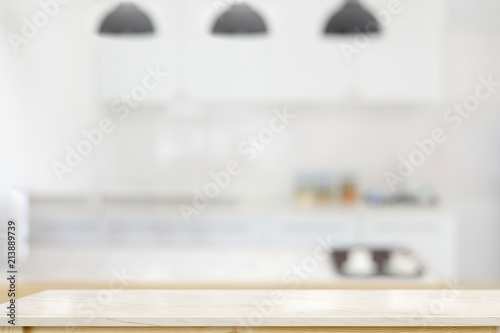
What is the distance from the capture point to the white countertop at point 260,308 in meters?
1.20

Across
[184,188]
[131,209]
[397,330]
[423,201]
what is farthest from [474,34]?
[397,330]

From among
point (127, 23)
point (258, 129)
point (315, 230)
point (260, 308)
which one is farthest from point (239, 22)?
point (258, 129)

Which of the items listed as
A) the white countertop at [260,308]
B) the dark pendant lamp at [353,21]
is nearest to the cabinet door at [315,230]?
the dark pendant lamp at [353,21]

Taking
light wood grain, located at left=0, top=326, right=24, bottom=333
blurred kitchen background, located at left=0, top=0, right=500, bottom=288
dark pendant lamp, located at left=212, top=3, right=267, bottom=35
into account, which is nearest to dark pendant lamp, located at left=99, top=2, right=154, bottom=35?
dark pendant lamp, located at left=212, top=3, right=267, bottom=35

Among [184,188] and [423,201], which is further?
[184,188]

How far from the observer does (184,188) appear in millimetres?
5336

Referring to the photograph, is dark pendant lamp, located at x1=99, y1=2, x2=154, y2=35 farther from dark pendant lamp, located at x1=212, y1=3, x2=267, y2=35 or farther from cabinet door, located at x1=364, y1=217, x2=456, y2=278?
cabinet door, located at x1=364, y1=217, x2=456, y2=278

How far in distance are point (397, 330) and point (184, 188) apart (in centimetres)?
420

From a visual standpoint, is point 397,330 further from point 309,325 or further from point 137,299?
point 137,299

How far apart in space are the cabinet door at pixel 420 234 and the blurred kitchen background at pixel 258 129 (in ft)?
0.03

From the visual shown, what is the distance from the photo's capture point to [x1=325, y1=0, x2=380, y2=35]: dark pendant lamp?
2.94m

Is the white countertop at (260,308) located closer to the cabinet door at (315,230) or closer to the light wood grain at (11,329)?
the light wood grain at (11,329)

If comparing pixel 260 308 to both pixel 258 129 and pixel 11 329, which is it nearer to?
pixel 11 329

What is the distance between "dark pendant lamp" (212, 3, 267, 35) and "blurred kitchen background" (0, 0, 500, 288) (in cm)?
184
